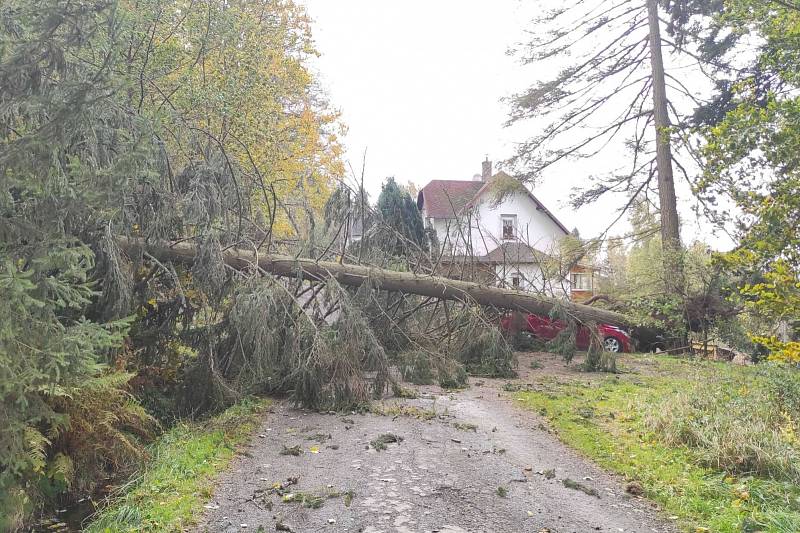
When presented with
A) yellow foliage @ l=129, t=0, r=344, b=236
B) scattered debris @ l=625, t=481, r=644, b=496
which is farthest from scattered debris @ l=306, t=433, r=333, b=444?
yellow foliage @ l=129, t=0, r=344, b=236

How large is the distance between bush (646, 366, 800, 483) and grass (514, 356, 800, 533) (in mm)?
12

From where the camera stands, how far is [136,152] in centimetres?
389

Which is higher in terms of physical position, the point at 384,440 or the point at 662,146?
the point at 662,146

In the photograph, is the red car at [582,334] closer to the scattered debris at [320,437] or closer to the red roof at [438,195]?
the scattered debris at [320,437]

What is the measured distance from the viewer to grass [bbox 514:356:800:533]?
4.05 meters

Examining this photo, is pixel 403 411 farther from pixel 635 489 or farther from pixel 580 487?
pixel 635 489

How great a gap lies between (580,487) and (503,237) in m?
8.47

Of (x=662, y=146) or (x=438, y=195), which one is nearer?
(x=662, y=146)

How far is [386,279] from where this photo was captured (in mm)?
10078

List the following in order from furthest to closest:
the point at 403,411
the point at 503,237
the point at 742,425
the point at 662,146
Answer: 1. the point at 662,146
2. the point at 503,237
3. the point at 403,411
4. the point at 742,425

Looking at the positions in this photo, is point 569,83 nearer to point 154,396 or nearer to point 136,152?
point 154,396

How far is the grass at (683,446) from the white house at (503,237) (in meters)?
3.30

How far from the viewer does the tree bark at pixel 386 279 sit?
24.8 feet

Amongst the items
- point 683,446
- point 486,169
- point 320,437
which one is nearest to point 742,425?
point 683,446
